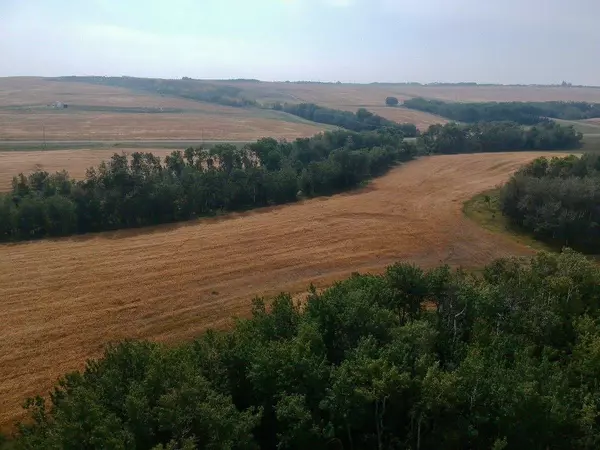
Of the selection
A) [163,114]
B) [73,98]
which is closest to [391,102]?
[163,114]

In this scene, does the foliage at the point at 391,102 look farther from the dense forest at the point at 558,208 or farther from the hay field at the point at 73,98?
the dense forest at the point at 558,208

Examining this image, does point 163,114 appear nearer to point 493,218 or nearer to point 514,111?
point 514,111

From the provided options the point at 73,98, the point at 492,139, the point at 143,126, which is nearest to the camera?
the point at 492,139

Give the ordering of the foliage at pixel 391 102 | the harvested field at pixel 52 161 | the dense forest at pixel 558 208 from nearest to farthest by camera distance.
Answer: the dense forest at pixel 558 208 → the harvested field at pixel 52 161 → the foliage at pixel 391 102

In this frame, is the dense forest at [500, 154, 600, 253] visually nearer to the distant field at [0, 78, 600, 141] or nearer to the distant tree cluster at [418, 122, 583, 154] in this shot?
the distant tree cluster at [418, 122, 583, 154]

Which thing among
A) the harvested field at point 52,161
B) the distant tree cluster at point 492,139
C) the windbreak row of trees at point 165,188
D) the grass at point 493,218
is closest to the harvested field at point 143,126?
the harvested field at point 52,161

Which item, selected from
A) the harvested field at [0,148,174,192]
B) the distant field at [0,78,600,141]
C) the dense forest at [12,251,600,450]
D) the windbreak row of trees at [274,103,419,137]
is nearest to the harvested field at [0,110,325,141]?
the distant field at [0,78,600,141]
